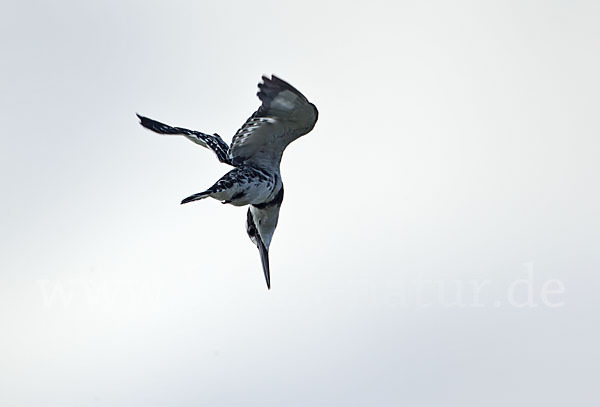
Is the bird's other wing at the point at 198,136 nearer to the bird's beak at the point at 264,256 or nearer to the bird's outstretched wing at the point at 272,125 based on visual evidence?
the bird's outstretched wing at the point at 272,125

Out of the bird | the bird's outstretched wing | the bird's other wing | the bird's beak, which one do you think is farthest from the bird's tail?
the bird's beak

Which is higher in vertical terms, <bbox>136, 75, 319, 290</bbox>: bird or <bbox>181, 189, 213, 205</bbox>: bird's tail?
<bbox>136, 75, 319, 290</bbox>: bird

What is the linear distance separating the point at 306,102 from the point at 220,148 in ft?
8.34

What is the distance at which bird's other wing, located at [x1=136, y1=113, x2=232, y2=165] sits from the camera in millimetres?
22828

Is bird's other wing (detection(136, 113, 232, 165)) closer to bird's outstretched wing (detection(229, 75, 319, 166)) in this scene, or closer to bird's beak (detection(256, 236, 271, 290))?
bird's outstretched wing (detection(229, 75, 319, 166))

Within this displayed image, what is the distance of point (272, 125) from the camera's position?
71.3ft

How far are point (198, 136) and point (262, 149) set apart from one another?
155 cm

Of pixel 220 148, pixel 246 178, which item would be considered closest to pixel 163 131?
pixel 220 148

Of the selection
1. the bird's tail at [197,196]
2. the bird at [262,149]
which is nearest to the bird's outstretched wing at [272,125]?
the bird at [262,149]

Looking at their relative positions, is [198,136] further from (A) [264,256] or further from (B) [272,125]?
(A) [264,256]

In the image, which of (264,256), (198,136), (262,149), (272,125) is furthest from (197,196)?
(264,256)

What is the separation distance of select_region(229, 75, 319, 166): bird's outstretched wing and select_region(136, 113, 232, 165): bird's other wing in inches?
16.6

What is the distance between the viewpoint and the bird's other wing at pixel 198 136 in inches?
899

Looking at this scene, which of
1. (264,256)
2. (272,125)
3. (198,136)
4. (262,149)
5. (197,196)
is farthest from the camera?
(264,256)
